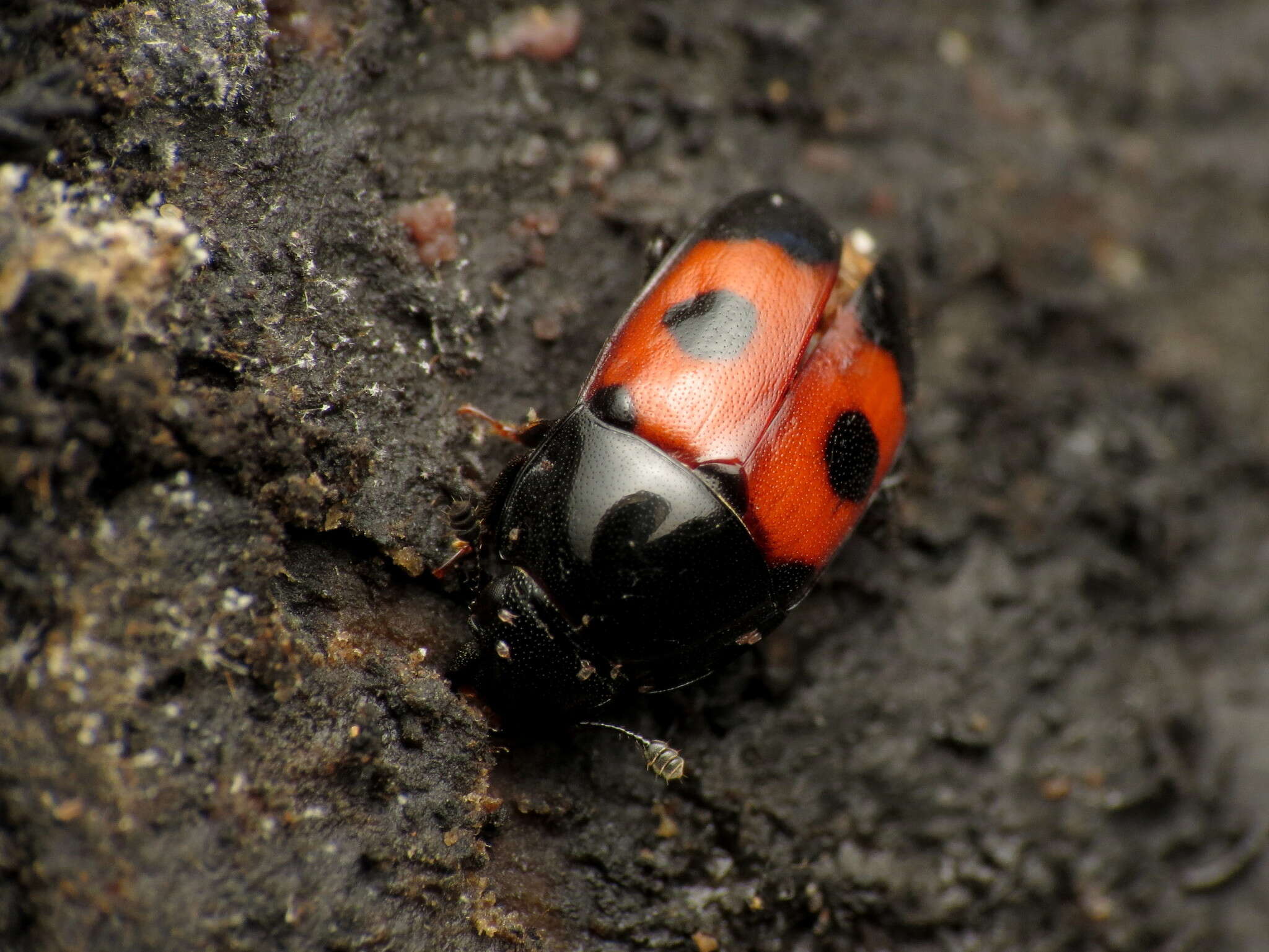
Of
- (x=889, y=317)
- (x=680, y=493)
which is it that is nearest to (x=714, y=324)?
(x=680, y=493)

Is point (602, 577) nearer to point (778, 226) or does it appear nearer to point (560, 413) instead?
point (560, 413)

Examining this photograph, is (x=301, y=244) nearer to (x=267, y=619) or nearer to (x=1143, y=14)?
(x=267, y=619)

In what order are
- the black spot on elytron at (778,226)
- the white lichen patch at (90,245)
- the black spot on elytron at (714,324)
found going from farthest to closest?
the black spot on elytron at (778,226) → the black spot on elytron at (714,324) → the white lichen patch at (90,245)

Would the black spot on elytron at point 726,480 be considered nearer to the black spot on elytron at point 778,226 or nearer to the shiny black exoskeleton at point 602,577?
the shiny black exoskeleton at point 602,577

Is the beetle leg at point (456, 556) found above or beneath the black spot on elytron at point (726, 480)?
beneath

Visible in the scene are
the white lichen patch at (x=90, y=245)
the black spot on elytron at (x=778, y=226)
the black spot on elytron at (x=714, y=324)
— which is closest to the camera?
the white lichen patch at (x=90, y=245)

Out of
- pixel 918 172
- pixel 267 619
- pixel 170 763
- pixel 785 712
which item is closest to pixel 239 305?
pixel 267 619

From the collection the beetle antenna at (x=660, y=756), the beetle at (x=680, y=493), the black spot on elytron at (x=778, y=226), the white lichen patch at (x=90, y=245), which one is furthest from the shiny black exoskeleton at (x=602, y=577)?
the white lichen patch at (x=90, y=245)
